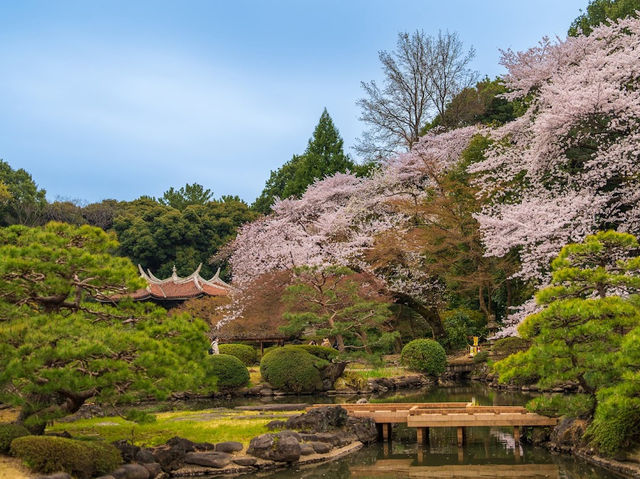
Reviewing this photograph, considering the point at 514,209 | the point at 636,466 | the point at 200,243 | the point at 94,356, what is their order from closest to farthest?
the point at 94,356
the point at 636,466
the point at 514,209
the point at 200,243

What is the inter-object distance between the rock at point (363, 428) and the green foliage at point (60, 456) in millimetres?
5054

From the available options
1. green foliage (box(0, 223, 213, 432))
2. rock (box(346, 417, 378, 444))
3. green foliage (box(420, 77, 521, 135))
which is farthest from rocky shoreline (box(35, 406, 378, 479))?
green foliage (box(420, 77, 521, 135))

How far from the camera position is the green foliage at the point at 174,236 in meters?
42.7

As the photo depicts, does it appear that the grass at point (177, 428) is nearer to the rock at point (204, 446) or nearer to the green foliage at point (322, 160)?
the rock at point (204, 446)

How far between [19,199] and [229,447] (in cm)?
3595

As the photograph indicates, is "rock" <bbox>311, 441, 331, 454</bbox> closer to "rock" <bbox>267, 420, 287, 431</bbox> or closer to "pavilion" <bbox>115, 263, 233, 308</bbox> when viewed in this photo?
"rock" <bbox>267, 420, 287, 431</bbox>

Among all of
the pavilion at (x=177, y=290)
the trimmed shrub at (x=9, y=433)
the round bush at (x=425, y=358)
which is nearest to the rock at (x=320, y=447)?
the trimmed shrub at (x=9, y=433)

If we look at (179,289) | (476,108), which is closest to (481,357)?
(476,108)

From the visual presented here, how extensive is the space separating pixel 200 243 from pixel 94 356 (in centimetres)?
3590

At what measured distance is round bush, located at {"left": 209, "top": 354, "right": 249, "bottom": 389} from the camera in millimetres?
20359

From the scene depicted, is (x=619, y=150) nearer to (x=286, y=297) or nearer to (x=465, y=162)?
(x=286, y=297)

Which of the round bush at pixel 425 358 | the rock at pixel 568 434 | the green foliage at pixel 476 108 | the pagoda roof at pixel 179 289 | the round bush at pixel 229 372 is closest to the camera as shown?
the rock at pixel 568 434

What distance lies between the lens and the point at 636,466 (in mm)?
9297

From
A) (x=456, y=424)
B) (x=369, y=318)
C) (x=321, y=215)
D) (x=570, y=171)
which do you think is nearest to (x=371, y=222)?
(x=321, y=215)
